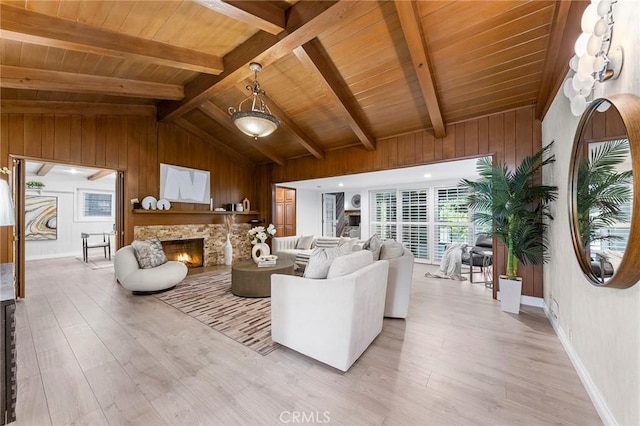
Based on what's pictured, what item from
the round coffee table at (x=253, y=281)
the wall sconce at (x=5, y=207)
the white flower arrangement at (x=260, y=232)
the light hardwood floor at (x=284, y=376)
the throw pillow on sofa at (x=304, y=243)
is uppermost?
the wall sconce at (x=5, y=207)

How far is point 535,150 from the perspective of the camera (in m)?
3.45

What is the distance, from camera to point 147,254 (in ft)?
13.2

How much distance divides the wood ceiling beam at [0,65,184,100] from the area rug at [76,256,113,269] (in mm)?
4377

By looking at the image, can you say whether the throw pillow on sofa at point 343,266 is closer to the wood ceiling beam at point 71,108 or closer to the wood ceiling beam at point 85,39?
the wood ceiling beam at point 85,39

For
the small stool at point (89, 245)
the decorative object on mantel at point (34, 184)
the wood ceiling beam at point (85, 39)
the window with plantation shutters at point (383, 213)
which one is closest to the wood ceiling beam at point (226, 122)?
the wood ceiling beam at point (85, 39)

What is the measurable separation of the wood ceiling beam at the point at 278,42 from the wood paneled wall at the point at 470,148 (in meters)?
2.44

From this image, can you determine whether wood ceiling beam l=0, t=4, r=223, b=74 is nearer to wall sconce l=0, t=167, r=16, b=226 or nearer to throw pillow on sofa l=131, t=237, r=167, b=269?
wall sconce l=0, t=167, r=16, b=226

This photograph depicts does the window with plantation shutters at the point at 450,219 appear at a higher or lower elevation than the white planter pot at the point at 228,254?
higher

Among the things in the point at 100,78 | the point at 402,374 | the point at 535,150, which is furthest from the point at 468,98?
the point at 100,78

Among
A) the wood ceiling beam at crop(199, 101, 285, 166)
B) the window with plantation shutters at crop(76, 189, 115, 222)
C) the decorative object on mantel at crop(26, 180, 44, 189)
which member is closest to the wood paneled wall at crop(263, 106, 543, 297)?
the wood ceiling beam at crop(199, 101, 285, 166)

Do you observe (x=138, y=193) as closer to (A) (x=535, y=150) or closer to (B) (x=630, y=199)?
(B) (x=630, y=199)

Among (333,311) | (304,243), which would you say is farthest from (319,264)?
(304,243)

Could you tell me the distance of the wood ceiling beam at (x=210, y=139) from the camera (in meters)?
5.59

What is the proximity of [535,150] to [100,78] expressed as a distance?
612 cm
